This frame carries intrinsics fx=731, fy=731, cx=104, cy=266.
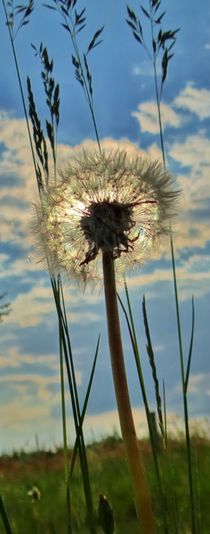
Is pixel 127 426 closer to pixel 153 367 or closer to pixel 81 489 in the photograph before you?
pixel 153 367

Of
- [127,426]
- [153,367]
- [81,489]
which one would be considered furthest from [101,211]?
[81,489]

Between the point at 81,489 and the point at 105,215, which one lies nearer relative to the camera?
the point at 105,215

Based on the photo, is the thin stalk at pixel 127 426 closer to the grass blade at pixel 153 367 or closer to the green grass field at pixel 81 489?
the grass blade at pixel 153 367

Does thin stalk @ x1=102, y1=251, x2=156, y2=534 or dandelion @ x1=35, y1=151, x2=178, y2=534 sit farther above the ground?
dandelion @ x1=35, y1=151, x2=178, y2=534

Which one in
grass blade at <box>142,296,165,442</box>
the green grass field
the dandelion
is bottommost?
the green grass field

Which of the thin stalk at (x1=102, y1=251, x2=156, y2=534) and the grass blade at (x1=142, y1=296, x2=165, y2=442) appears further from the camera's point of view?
the grass blade at (x1=142, y1=296, x2=165, y2=442)

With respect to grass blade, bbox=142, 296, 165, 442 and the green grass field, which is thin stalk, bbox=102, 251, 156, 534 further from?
the green grass field

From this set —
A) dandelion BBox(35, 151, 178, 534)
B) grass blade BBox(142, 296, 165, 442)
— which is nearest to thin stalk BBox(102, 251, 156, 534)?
dandelion BBox(35, 151, 178, 534)
